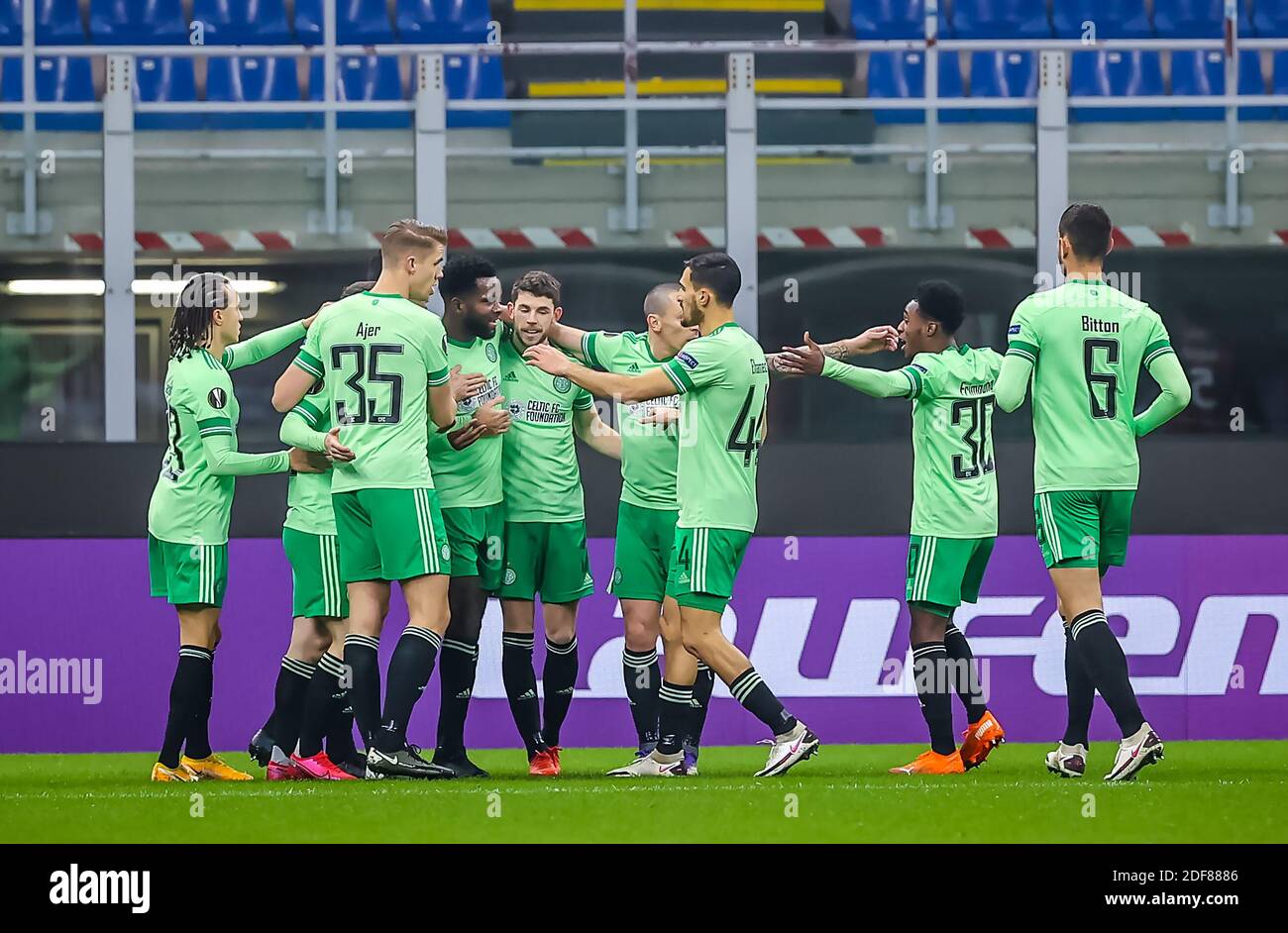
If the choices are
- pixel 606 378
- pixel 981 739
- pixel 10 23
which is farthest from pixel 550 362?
pixel 10 23

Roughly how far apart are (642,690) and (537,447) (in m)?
0.96

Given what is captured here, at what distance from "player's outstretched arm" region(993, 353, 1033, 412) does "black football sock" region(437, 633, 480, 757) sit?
206 cm

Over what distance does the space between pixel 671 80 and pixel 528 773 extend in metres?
4.46

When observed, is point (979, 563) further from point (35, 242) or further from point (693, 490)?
point (35, 242)

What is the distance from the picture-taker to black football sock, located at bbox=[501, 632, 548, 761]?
266 inches

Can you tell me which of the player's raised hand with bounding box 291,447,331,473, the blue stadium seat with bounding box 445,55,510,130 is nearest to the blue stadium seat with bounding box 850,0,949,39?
the blue stadium seat with bounding box 445,55,510,130

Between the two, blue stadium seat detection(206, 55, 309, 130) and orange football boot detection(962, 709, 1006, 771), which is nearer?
orange football boot detection(962, 709, 1006, 771)

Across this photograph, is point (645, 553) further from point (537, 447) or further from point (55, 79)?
point (55, 79)

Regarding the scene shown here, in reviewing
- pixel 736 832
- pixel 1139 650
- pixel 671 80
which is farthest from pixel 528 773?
pixel 671 80

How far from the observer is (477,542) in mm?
6609

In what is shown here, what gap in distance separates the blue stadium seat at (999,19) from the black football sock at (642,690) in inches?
227

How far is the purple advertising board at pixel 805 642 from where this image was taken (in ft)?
26.6

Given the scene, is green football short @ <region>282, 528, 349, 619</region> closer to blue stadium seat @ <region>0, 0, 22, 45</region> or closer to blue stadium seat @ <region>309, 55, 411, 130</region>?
blue stadium seat @ <region>309, 55, 411, 130</region>

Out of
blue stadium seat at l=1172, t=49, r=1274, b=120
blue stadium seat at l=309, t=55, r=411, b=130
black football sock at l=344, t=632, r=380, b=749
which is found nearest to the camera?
black football sock at l=344, t=632, r=380, b=749
